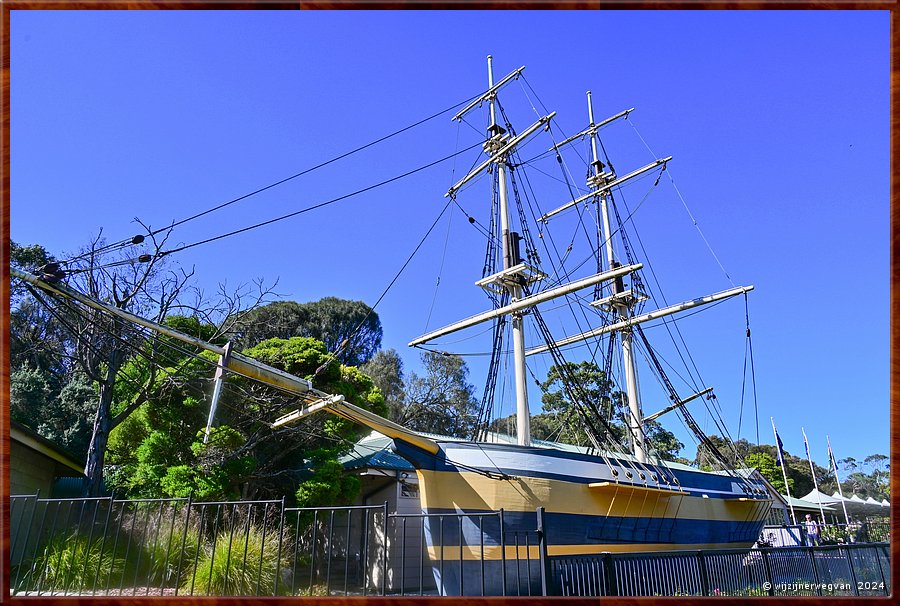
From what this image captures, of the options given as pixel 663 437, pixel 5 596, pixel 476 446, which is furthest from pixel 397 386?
pixel 5 596

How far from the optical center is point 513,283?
1703 centimetres

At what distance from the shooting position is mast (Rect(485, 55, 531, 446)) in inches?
598

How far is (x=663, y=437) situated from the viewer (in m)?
42.3

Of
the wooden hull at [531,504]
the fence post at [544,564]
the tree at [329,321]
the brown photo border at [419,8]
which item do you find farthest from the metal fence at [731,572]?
the tree at [329,321]

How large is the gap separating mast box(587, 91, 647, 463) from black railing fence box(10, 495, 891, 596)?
9094 millimetres

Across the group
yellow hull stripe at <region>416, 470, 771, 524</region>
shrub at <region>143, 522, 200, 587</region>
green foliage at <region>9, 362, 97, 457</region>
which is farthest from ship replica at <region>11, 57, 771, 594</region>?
green foliage at <region>9, 362, 97, 457</region>

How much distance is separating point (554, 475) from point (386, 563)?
6.19 metres

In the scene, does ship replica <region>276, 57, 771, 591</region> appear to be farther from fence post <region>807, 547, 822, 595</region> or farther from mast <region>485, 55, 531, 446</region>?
fence post <region>807, 547, 822, 595</region>

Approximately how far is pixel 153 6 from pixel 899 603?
5.88 metres

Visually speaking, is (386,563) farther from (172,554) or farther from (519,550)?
(172,554)

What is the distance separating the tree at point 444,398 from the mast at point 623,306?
11.1 metres

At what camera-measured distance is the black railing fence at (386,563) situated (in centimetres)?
749

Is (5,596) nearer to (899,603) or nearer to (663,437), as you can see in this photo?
(899,603)

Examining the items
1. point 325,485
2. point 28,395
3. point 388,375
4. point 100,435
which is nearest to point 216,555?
point 325,485
